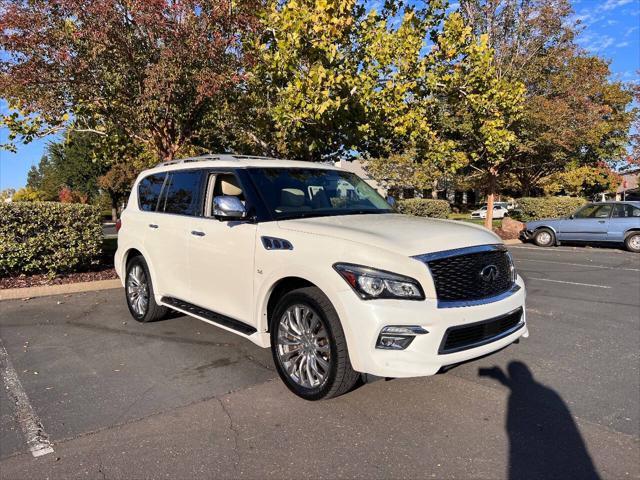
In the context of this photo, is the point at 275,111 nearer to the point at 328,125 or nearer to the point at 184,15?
the point at 328,125

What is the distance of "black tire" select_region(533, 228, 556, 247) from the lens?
16.4 metres

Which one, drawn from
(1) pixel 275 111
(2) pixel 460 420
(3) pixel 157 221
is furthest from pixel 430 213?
(2) pixel 460 420

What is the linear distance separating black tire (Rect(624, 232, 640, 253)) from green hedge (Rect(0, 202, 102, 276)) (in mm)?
14678

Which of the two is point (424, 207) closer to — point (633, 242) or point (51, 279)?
point (633, 242)

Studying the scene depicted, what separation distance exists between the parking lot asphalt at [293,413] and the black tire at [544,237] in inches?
450

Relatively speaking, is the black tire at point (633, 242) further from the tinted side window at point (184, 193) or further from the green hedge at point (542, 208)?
the tinted side window at point (184, 193)

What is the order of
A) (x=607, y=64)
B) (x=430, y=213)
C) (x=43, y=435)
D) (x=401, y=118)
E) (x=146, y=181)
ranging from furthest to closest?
(x=607, y=64) → (x=430, y=213) → (x=401, y=118) → (x=146, y=181) → (x=43, y=435)

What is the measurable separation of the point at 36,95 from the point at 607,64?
89.2ft

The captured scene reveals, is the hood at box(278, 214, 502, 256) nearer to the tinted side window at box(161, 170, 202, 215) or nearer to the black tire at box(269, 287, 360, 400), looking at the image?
the black tire at box(269, 287, 360, 400)

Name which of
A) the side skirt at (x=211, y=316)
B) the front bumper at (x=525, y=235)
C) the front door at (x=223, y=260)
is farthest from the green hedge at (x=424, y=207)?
the front door at (x=223, y=260)

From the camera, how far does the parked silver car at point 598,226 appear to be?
14.9 metres

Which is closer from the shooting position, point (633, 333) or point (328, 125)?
point (633, 333)

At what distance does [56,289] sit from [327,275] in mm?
6131

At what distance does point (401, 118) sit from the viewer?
8.89 metres
